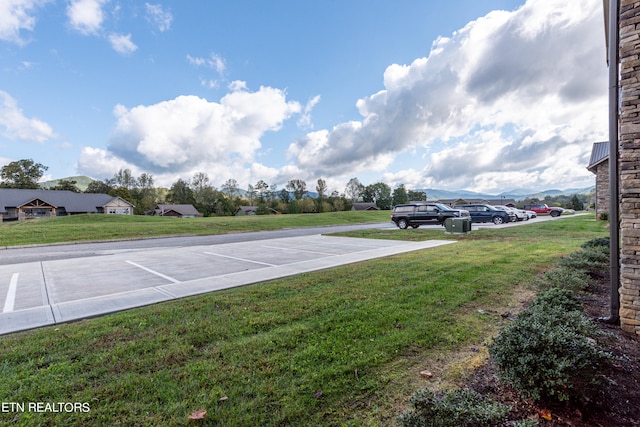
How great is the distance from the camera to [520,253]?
8.67 m

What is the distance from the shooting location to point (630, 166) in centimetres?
354

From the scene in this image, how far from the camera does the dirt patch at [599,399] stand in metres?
2.01

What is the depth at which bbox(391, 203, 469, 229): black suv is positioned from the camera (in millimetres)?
18453

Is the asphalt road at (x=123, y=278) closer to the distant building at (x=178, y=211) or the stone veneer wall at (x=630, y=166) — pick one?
the stone veneer wall at (x=630, y=166)

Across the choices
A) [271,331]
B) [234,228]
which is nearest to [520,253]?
[271,331]

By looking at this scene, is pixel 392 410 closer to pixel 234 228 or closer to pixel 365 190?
pixel 234 228

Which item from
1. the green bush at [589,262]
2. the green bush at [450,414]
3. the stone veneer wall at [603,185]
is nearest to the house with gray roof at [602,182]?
the stone veneer wall at [603,185]

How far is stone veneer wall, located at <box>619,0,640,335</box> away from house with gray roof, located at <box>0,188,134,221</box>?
212 ft

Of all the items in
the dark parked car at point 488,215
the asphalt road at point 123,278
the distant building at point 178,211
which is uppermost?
the distant building at point 178,211

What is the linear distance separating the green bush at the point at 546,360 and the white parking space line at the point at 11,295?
6842 mm

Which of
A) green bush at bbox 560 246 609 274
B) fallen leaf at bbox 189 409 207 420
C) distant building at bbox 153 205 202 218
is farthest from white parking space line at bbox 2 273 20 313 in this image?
distant building at bbox 153 205 202 218

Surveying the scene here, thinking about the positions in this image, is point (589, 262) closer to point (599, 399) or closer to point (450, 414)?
point (599, 399)

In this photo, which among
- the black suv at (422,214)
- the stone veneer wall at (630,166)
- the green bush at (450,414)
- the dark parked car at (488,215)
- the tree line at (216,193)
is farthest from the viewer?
the tree line at (216,193)

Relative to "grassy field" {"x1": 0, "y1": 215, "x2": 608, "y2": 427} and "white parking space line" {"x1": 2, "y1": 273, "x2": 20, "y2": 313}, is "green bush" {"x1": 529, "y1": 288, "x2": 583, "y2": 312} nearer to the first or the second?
"grassy field" {"x1": 0, "y1": 215, "x2": 608, "y2": 427}
